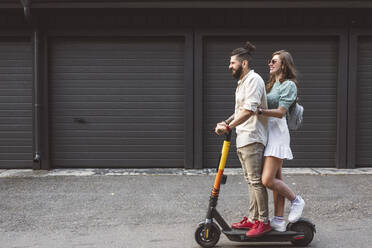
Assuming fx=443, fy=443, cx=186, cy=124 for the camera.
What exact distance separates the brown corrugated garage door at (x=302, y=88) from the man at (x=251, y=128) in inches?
187

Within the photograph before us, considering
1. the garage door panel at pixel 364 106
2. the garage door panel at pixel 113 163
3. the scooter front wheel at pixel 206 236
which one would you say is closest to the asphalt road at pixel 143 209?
the scooter front wheel at pixel 206 236

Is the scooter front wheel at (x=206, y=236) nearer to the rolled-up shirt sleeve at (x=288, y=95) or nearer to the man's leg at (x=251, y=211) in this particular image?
the man's leg at (x=251, y=211)

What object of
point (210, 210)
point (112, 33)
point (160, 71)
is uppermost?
point (112, 33)

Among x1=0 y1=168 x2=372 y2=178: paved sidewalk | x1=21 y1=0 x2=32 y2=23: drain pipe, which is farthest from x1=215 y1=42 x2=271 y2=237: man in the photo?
x1=21 y1=0 x2=32 y2=23: drain pipe

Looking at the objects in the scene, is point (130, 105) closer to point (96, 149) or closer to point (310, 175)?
point (96, 149)

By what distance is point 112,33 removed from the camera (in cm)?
887

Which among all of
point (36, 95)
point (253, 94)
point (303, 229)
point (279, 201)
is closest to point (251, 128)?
point (253, 94)

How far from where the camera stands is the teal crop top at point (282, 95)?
4.12 m

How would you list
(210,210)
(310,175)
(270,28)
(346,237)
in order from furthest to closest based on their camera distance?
(270,28) → (310,175) → (346,237) → (210,210)

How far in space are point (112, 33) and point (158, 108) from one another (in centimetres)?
176

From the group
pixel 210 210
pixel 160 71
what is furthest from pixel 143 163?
pixel 210 210

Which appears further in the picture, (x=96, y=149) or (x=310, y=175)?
(x=96, y=149)

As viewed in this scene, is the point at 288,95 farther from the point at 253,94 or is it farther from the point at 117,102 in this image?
the point at 117,102

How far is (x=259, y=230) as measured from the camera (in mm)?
4164
